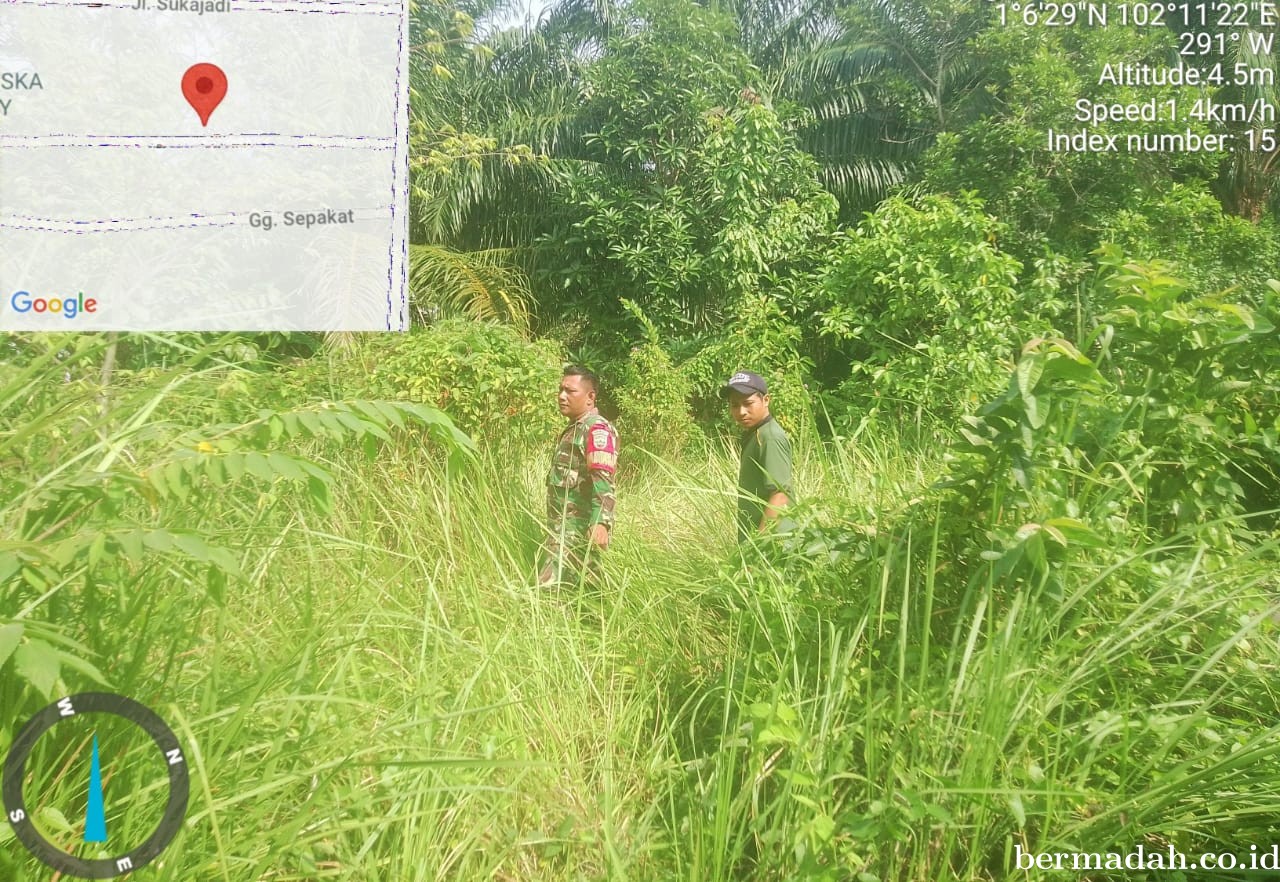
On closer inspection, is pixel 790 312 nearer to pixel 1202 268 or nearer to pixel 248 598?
pixel 1202 268

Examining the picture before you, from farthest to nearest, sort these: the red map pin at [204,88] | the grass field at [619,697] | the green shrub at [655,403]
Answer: the green shrub at [655,403] → the red map pin at [204,88] → the grass field at [619,697]

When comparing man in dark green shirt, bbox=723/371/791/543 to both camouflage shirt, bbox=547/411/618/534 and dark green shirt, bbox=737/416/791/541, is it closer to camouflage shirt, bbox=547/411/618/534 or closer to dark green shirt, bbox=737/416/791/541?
dark green shirt, bbox=737/416/791/541

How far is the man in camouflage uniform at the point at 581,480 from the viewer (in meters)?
3.41

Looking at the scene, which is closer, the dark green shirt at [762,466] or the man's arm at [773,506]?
the man's arm at [773,506]

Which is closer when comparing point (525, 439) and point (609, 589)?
point (609, 589)

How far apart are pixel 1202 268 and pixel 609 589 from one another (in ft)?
20.0

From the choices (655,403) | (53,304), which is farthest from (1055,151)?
(53,304)

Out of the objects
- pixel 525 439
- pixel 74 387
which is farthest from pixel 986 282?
pixel 74 387

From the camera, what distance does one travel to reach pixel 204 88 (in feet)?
7.18

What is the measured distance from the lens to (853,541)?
2.42 m

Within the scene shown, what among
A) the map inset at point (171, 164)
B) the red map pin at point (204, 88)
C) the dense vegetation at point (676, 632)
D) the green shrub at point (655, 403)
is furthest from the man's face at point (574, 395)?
the green shrub at point (655, 403)

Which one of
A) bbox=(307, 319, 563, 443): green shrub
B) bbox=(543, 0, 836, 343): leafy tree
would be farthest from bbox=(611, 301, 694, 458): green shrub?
bbox=(307, 319, 563, 443): green shrub

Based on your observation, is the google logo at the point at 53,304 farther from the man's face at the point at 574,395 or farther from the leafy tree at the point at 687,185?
the leafy tree at the point at 687,185

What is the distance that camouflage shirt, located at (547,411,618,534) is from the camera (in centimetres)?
349
